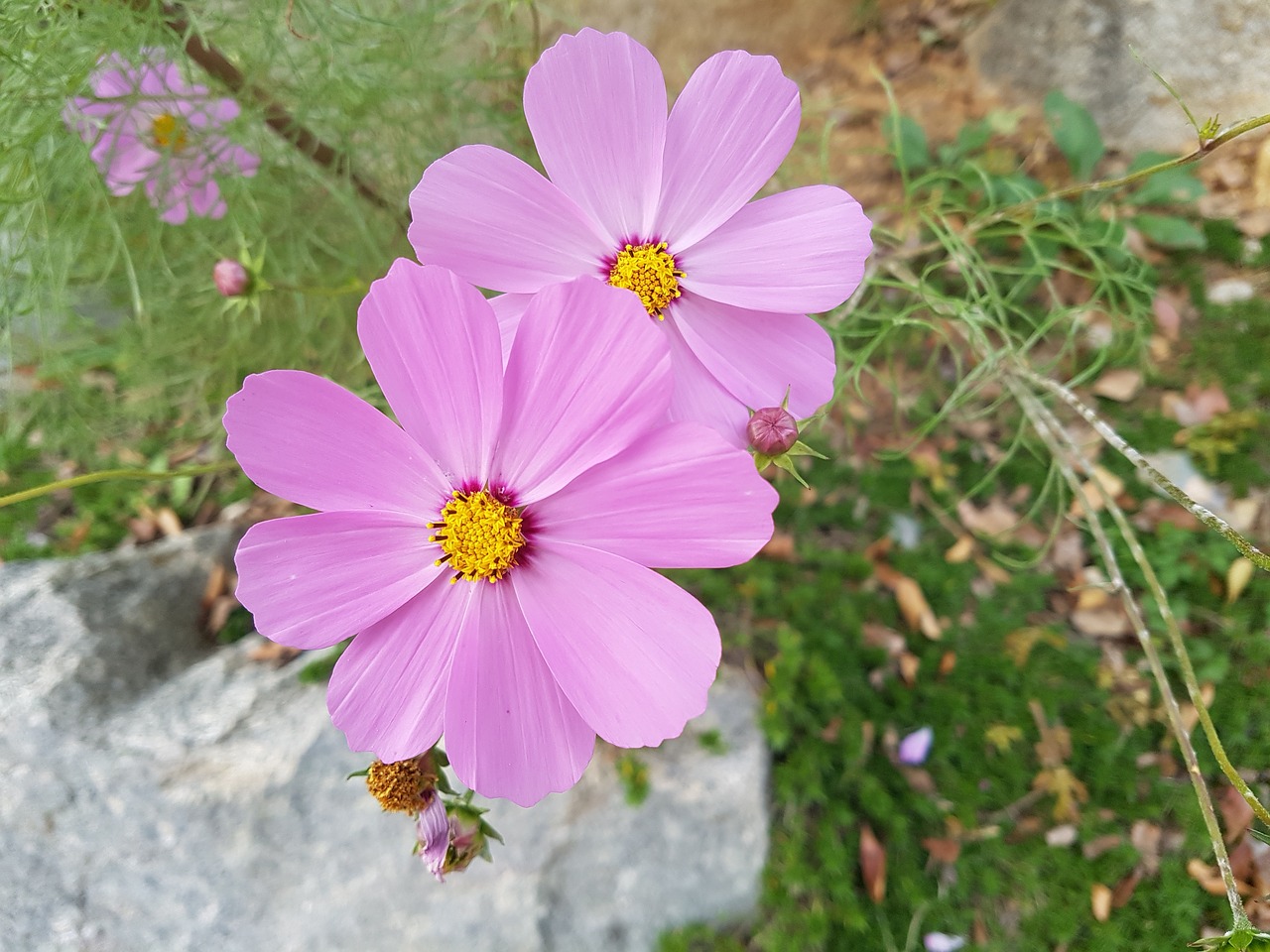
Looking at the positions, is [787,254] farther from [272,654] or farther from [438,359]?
[272,654]

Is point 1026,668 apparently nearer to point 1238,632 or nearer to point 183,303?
point 1238,632

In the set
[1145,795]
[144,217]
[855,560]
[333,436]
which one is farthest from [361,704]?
[1145,795]

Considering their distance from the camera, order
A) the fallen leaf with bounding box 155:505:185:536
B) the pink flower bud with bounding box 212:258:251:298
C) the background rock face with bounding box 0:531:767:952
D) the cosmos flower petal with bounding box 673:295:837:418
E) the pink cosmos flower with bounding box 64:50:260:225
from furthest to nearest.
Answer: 1. the fallen leaf with bounding box 155:505:185:536
2. the background rock face with bounding box 0:531:767:952
3. the pink cosmos flower with bounding box 64:50:260:225
4. the pink flower bud with bounding box 212:258:251:298
5. the cosmos flower petal with bounding box 673:295:837:418

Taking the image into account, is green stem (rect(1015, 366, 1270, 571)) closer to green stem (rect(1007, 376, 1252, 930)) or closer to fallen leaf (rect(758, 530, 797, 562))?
green stem (rect(1007, 376, 1252, 930))

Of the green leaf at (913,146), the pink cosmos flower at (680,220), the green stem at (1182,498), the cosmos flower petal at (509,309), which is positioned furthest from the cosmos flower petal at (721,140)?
the green leaf at (913,146)

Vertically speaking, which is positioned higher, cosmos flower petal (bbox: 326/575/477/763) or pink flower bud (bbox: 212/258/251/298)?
pink flower bud (bbox: 212/258/251/298)

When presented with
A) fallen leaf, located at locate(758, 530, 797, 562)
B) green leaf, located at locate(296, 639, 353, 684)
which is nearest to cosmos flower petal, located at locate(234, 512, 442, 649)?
green leaf, located at locate(296, 639, 353, 684)
